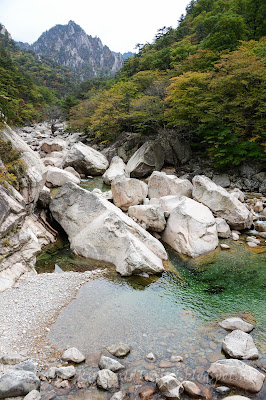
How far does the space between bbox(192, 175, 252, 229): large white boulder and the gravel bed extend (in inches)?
304

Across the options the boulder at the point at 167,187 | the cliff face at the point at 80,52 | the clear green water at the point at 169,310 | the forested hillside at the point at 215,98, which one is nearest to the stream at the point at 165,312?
the clear green water at the point at 169,310

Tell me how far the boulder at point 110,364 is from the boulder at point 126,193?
10.1m

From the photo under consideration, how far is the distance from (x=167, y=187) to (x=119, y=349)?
37.3 ft

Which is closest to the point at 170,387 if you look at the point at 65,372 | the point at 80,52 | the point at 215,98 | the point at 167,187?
the point at 65,372

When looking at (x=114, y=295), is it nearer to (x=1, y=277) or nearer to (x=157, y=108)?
(x=1, y=277)

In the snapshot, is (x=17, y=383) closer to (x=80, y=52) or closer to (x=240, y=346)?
(x=240, y=346)

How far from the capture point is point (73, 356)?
551 cm

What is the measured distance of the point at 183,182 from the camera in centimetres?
1616

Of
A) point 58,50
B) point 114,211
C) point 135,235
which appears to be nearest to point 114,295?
point 135,235

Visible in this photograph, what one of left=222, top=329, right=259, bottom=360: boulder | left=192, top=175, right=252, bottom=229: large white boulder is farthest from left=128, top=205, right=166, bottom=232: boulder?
left=222, top=329, right=259, bottom=360: boulder

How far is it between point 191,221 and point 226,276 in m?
2.84

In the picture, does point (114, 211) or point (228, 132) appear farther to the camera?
point (228, 132)

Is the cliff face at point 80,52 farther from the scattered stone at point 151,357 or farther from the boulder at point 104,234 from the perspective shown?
the scattered stone at point 151,357

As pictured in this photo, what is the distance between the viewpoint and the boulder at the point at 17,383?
14.8 ft
